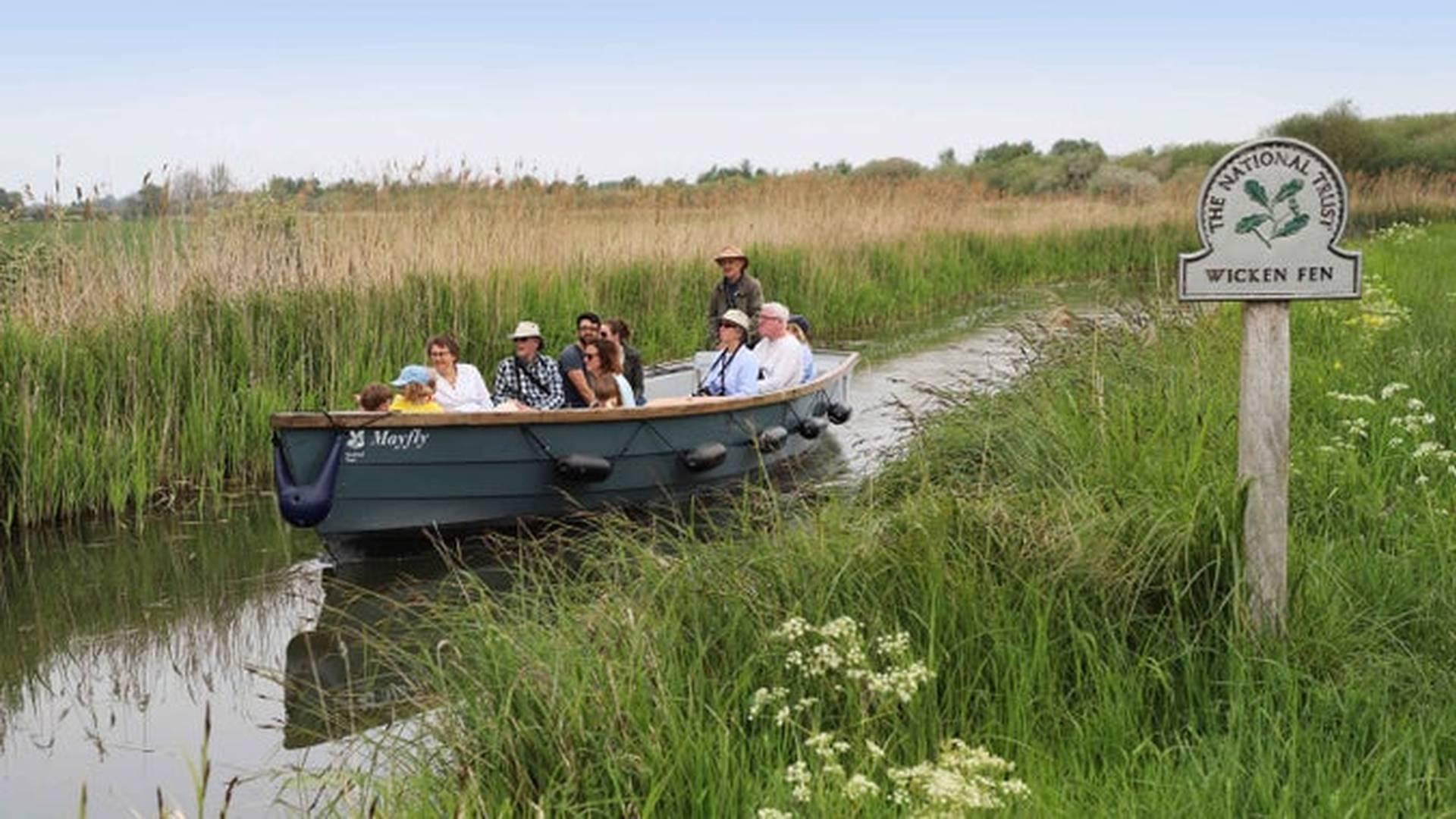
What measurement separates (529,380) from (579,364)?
37cm

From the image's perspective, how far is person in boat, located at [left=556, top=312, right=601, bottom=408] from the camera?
1104 cm

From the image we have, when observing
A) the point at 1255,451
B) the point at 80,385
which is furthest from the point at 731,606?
the point at 80,385

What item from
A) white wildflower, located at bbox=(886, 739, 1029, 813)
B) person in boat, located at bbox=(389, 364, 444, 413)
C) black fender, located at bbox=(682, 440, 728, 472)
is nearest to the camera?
white wildflower, located at bbox=(886, 739, 1029, 813)

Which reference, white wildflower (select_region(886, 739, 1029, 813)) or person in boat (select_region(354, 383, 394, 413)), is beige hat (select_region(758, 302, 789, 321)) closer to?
person in boat (select_region(354, 383, 394, 413))

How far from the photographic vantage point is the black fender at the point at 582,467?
9.61 meters

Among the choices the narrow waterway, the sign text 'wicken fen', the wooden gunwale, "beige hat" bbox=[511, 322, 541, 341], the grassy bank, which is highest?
the sign text 'wicken fen'

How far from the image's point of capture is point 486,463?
9469mm

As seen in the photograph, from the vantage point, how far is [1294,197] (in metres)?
4.83

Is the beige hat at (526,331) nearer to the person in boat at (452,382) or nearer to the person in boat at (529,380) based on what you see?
the person in boat at (529,380)

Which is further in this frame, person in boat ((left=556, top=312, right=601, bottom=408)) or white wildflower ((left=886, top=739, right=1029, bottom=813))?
person in boat ((left=556, top=312, right=601, bottom=408))

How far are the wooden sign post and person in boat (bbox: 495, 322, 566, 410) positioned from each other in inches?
259

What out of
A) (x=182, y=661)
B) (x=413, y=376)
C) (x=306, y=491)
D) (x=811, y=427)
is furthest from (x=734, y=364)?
(x=182, y=661)

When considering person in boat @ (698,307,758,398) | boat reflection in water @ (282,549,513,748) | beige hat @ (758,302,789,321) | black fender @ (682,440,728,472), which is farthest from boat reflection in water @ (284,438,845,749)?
beige hat @ (758,302,789,321)

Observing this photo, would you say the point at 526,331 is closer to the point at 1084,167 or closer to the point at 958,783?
the point at 958,783
